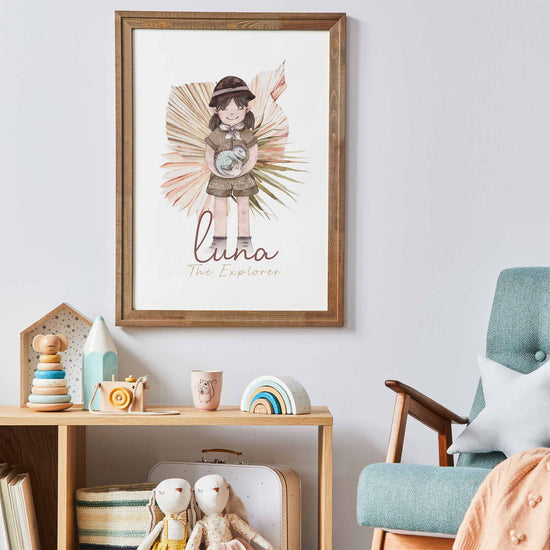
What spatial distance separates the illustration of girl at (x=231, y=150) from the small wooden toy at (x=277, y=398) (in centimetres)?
52

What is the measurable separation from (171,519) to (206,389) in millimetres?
336

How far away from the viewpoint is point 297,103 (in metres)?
2.15

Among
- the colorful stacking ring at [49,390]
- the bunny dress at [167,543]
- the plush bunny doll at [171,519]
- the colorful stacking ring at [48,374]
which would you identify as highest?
the colorful stacking ring at [48,374]

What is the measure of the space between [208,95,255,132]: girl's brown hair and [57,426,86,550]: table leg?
965 mm

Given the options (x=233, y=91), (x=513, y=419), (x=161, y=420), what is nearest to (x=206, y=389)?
(x=161, y=420)

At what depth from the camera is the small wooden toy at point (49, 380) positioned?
1864mm

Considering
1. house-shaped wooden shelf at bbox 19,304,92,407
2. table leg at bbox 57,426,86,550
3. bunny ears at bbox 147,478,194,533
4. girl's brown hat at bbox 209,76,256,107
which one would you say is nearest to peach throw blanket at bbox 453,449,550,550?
bunny ears at bbox 147,478,194,533

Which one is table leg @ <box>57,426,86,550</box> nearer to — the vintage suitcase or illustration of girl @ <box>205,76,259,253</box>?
the vintage suitcase

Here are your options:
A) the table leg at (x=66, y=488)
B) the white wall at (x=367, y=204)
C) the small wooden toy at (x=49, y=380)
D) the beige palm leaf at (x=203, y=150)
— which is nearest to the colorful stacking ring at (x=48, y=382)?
the small wooden toy at (x=49, y=380)

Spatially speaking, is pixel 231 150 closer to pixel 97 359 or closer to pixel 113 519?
pixel 97 359

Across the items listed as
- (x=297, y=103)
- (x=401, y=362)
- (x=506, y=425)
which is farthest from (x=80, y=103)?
(x=506, y=425)

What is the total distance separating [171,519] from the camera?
5.85 feet

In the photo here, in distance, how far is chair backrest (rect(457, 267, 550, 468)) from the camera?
75.4 inches

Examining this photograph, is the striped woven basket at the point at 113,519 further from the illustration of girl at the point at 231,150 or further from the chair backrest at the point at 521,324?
the chair backrest at the point at 521,324
